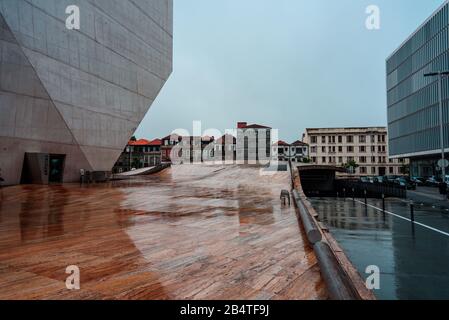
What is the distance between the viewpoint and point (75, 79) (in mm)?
23625

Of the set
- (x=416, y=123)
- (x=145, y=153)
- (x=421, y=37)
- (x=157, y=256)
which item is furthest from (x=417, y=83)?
(x=145, y=153)

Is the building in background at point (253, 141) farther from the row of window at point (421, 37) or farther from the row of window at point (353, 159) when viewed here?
the row of window at point (421, 37)

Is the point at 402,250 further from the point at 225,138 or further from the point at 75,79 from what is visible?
the point at 225,138

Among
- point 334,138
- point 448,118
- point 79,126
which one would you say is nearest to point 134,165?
point 334,138

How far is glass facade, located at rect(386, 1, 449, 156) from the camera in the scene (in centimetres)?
5334

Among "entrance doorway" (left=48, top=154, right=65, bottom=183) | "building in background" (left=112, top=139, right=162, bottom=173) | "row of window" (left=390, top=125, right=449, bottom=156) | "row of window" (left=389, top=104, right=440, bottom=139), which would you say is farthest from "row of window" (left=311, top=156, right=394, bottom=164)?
"entrance doorway" (left=48, top=154, right=65, bottom=183)

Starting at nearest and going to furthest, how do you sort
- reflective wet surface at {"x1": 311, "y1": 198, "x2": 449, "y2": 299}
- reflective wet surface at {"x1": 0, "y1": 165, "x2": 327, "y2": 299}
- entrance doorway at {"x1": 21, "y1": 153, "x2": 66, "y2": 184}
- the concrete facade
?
1. reflective wet surface at {"x1": 0, "y1": 165, "x2": 327, "y2": 299}
2. reflective wet surface at {"x1": 311, "y1": 198, "x2": 449, "y2": 299}
3. the concrete facade
4. entrance doorway at {"x1": 21, "y1": 153, "x2": 66, "y2": 184}

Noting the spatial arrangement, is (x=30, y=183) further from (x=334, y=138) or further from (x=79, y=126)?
(x=334, y=138)

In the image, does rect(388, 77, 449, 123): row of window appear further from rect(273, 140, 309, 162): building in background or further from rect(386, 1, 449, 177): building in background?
rect(273, 140, 309, 162): building in background

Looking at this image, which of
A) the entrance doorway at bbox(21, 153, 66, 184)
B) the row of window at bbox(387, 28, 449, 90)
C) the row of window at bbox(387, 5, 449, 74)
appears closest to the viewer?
the entrance doorway at bbox(21, 153, 66, 184)

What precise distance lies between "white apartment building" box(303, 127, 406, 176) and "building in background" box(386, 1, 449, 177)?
898 inches

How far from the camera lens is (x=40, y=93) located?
20.4 m

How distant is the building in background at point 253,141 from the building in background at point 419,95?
1453 inches

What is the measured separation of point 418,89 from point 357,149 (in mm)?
38982
